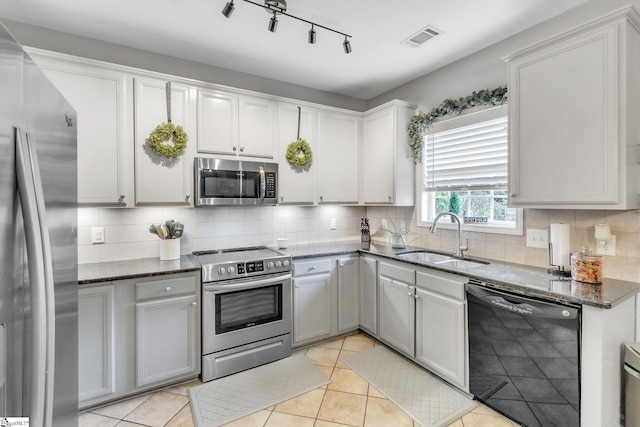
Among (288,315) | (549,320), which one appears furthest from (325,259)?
(549,320)

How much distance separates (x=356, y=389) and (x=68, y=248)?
2.11 m

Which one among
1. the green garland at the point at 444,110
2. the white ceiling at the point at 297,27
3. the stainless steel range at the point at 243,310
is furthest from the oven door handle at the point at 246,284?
the white ceiling at the point at 297,27

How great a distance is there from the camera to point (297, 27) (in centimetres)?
239

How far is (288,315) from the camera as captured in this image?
2807 mm

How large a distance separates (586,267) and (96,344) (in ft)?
10.6

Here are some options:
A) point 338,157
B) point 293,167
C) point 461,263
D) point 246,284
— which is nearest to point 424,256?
point 461,263

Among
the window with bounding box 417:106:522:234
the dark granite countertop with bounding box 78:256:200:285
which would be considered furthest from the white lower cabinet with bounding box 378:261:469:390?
the dark granite countertop with bounding box 78:256:200:285

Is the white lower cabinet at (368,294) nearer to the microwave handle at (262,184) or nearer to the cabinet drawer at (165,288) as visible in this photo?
the microwave handle at (262,184)

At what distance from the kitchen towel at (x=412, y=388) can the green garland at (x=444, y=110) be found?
6.68 ft

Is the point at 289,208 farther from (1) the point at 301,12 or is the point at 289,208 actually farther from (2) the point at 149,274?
(1) the point at 301,12

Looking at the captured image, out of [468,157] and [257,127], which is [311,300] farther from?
[468,157]

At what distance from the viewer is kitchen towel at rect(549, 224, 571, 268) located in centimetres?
207

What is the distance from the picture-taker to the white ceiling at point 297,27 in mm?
2133

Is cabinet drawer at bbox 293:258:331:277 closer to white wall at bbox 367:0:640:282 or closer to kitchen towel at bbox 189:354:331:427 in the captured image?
kitchen towel at bbox 189:354:331:427
